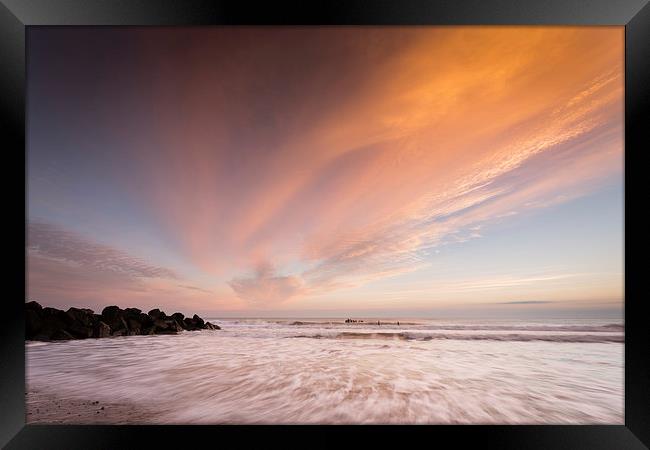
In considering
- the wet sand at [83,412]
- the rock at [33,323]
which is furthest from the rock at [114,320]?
the wet sand at [83,412]

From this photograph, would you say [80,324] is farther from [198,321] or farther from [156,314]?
[198,321]

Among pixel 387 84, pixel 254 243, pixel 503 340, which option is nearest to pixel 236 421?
pixel 254 243

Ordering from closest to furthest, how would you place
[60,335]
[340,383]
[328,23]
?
[328,23]
[340,383]
[60,335]

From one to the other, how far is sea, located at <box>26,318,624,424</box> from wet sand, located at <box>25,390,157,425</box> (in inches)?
2.7

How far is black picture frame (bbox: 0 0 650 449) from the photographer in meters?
1.63

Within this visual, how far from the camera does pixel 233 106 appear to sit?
2.96 metres

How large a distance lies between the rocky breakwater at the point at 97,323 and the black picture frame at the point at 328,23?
342 cm

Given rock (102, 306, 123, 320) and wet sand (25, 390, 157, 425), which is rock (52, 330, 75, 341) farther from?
wet sand (25, 390, 157, 425)

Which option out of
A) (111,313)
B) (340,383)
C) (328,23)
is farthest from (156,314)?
(328,23)

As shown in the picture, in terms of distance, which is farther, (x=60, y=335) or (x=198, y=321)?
(x=198, y=321)

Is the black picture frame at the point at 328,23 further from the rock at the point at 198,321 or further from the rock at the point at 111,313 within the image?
the rock at the point at 198,321

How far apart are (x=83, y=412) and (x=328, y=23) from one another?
134 inches

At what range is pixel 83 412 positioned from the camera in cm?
A: 199

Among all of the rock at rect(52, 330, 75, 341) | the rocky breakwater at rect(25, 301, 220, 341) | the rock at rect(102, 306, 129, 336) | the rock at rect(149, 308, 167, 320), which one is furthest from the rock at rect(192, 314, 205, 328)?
the rock at rect(52, 330, 75, 341)
